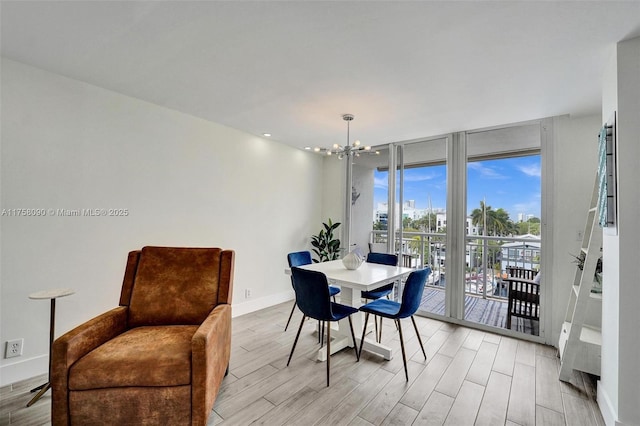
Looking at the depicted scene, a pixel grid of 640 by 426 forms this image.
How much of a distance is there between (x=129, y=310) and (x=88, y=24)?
1.95m

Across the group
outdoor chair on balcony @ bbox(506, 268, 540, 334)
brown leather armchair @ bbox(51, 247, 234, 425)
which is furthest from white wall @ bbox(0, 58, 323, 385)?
outdoor chair on balcony @ bbox(506, 268, 540, 334)

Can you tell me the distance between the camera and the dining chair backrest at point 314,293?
88.1 inches

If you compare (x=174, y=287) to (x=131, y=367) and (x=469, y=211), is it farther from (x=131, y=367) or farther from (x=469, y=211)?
(x=469, y=211)

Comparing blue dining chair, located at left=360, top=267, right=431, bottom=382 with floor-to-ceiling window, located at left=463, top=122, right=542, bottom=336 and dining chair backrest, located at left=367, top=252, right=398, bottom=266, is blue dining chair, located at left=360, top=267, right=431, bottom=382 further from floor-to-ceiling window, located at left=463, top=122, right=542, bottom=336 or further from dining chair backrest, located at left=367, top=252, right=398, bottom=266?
floor-to-ceiling window, located at left=463, top=122, right=542, bottom=336

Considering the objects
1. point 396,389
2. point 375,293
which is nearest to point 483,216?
point 375,293

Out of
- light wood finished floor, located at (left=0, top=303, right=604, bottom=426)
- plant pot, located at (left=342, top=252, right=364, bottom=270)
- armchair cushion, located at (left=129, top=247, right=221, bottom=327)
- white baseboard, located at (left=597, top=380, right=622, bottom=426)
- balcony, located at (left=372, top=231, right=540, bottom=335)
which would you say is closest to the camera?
white baseboard, located at (left=597, top=380, right=622, bottom=426)

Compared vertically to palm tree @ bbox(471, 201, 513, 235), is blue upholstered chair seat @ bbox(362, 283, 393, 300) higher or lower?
lower

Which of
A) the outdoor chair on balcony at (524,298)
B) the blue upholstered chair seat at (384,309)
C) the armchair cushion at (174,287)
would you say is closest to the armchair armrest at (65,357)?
the armchair cushion at (174,287)

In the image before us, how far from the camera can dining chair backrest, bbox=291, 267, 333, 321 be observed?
88.1 inches

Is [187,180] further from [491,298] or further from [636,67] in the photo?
[491,298]

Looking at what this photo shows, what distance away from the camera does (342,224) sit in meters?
4.96

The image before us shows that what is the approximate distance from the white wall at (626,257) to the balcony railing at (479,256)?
5.31 feet

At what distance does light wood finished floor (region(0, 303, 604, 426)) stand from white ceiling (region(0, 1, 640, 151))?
2.46 meters

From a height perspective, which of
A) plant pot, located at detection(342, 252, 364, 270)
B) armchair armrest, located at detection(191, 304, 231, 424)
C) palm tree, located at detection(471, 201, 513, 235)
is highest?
palm tree, located at detection(471, 201, 513, 235)
